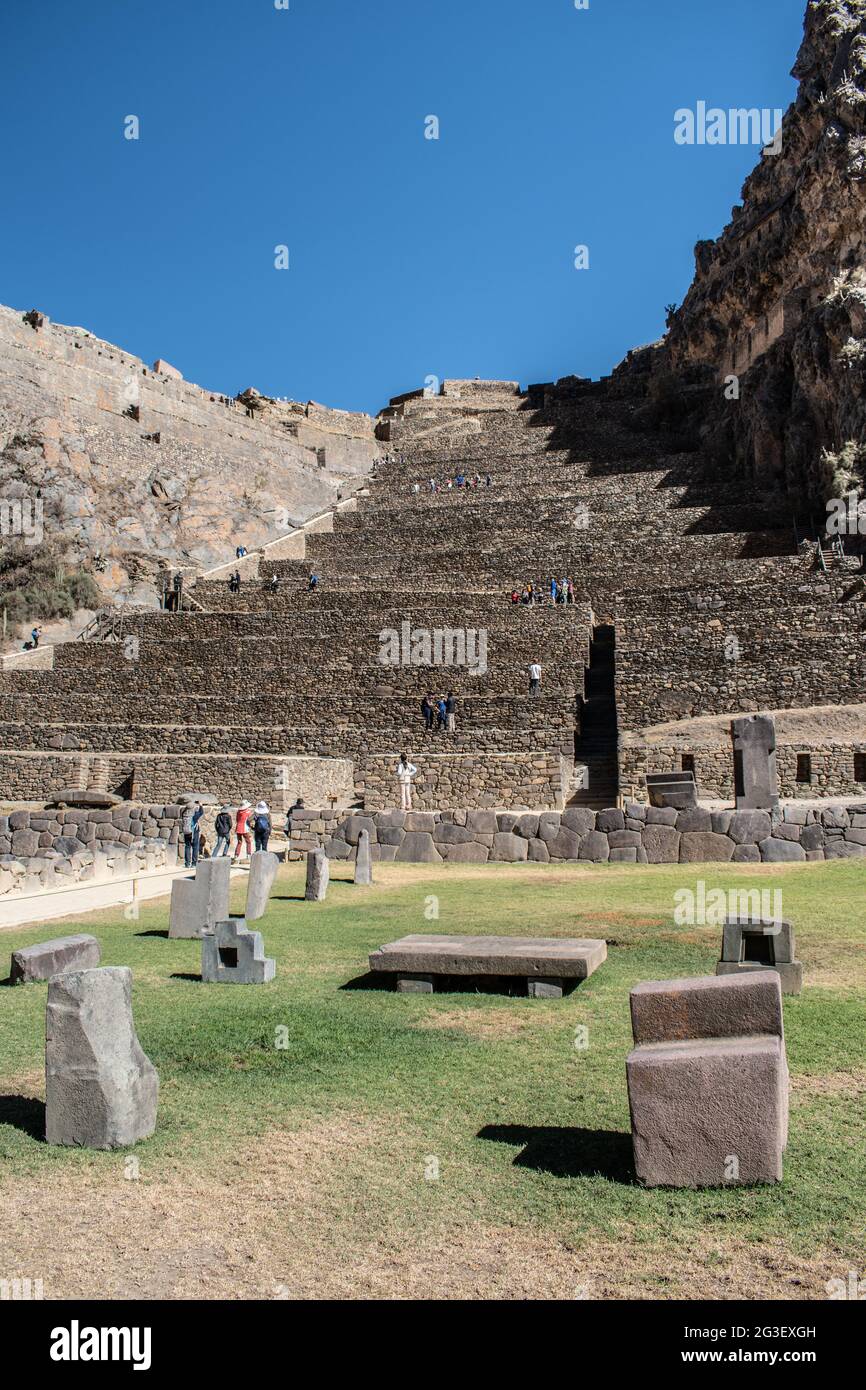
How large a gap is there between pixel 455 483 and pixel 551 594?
1916 centimetres

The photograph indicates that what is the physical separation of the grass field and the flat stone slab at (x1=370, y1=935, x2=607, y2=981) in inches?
8.4

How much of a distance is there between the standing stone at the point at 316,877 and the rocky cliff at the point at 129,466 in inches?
1121

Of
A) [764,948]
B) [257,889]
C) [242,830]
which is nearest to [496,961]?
[764,948]

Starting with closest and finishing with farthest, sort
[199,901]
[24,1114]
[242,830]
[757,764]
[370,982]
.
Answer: [24,1114] → [370,982] → [199,901] → [757,764] → [242,830]

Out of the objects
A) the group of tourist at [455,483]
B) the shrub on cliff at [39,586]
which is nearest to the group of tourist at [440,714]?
the shrub on cliff at [39,586]

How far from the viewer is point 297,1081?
6.34 metres

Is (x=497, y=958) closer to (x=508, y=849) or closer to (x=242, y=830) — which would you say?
(x=508, y=849)

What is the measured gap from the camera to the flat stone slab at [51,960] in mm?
9039

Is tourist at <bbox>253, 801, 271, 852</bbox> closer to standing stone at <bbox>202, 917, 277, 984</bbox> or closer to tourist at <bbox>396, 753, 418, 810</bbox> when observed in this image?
tourist at <bbox>396, 753, 418, 810</bbox>

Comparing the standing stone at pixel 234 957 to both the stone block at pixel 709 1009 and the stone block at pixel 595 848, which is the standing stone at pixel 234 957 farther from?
the stone block at pixel 595 848

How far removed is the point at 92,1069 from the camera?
538 centimetres

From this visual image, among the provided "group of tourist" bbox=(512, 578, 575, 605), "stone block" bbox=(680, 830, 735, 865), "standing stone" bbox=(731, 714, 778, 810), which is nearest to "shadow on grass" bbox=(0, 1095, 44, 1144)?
"stone block" bbox=(680, 830, 735, 865)
